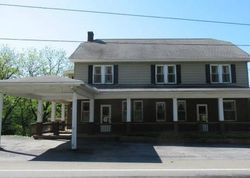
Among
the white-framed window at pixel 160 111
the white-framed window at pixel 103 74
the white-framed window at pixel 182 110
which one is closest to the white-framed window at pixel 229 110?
the white-framed window at pixel 182 110

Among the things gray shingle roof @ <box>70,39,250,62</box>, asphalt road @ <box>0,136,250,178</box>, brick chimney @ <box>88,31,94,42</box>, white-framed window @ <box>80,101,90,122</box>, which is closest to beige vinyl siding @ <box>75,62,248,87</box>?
gray shingle roof @ <box>70,39,250,62</box>

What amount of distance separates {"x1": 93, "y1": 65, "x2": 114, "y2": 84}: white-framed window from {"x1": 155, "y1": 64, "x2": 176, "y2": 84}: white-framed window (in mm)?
3446

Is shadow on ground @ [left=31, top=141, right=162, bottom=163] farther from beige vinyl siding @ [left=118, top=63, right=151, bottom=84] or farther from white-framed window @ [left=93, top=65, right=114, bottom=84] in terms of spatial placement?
beige vinyl siding @ [left=118, top=63, right=151, bottom=84]

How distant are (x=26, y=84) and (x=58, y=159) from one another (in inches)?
A: 183

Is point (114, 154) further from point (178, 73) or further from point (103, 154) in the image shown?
point (178, 73)

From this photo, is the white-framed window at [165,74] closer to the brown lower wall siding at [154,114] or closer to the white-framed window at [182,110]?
the brown lower wall siding at [154,114]

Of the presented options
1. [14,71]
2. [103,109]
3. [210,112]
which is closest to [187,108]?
[210,112]

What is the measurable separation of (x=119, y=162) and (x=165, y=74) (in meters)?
12.5

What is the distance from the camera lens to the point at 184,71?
23797mm

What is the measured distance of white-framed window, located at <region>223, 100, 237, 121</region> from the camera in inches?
903

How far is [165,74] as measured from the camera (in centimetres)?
2362

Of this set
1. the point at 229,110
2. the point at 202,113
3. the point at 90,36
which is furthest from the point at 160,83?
the point at 90,36

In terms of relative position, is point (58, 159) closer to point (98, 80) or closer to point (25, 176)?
point (25, 176)

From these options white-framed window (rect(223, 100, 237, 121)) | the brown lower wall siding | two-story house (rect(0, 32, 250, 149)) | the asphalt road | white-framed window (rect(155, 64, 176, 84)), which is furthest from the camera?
white-framed window (rect(155, 64, 176, 84))
